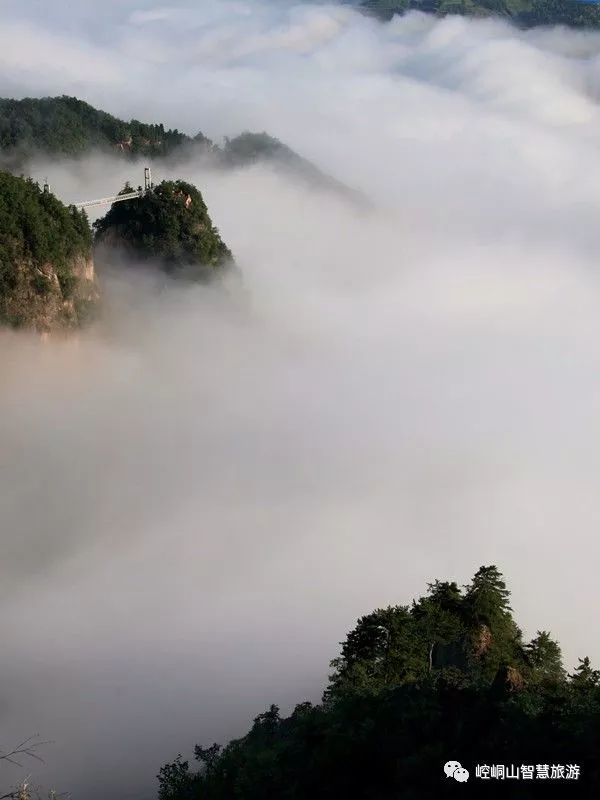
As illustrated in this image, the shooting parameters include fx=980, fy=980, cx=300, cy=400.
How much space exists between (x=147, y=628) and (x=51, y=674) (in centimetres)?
474

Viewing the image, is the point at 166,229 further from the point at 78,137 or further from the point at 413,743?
the point at 78,137

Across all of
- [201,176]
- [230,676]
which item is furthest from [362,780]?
[201,176]

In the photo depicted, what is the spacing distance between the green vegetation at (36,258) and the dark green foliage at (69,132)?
166 feet

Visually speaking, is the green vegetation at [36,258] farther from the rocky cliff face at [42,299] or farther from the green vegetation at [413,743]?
the green vegetation at [413,743]

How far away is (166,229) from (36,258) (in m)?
14.1

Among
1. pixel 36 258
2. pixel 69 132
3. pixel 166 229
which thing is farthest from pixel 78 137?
pixel 36 258

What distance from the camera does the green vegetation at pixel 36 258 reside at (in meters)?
45.5

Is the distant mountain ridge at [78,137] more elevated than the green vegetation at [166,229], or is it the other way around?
the distant mountain ridge at [78,137]

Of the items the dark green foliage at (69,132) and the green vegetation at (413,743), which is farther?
the dark green foliage at (69,132)

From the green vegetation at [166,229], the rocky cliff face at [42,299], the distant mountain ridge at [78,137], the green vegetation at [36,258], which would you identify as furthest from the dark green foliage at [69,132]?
the rocky cliff face at [42,299]

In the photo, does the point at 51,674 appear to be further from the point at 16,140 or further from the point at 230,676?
the point at 16,140

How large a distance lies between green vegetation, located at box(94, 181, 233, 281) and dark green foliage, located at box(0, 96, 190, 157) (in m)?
40.5

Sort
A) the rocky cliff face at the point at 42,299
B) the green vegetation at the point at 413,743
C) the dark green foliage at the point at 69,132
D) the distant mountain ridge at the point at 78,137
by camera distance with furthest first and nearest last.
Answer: the dark green foliage at the point at 69,132, the distant mountain ridge at the point at 78,137, the rocky cliff face at the point at 42,299, the green vegetation at the point at 413,743

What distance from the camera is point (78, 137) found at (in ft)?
332
